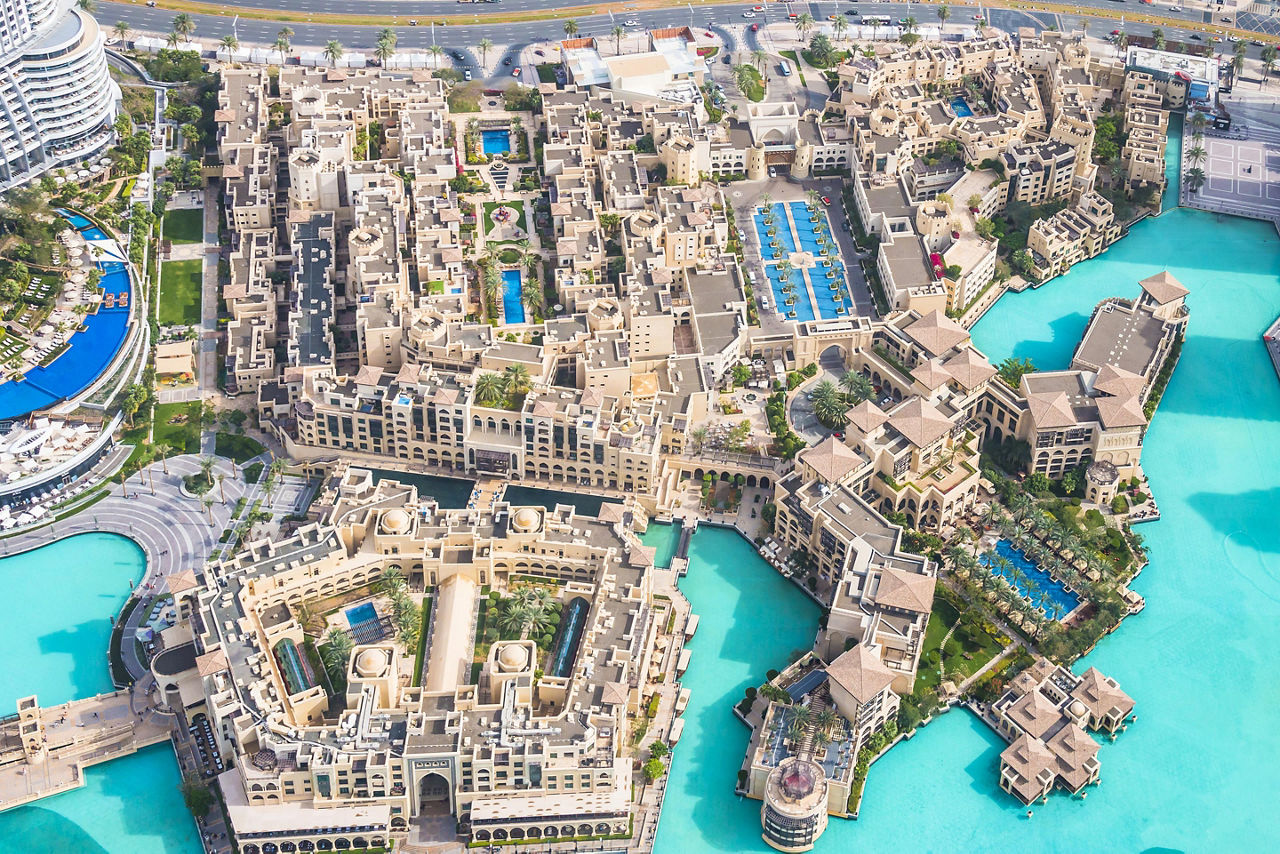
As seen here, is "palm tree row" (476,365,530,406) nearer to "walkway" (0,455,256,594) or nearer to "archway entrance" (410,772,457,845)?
"walkway" (0,455,256,594)

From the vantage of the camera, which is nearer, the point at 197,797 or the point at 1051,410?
the point at 197,797

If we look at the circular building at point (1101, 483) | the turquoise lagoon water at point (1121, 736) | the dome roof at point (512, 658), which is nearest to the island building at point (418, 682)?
the dome roof at point (512, 658)

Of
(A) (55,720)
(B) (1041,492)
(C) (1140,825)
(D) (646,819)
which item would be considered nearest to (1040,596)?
(B) (1041,492)

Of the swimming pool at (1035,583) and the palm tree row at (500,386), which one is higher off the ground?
the palm tree row at (500,386)

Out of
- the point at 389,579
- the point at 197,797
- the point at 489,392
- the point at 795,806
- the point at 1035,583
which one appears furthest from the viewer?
the point at 489,392

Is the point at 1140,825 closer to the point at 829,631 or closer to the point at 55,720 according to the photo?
the point at 829,631

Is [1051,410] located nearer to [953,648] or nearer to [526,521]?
[953,648]

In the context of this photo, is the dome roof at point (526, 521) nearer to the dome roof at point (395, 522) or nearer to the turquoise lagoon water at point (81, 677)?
the dome roof at point (395, 522)

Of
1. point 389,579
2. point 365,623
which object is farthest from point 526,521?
point 365,623

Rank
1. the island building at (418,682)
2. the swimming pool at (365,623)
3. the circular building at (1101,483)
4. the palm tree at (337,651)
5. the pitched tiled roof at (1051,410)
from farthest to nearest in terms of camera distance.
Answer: the pitched tiled roof at (1051,410), the circular building at (1101,483), the swimming pool at (365,623), the palm tree at (337,651), the island building at (418,682)
